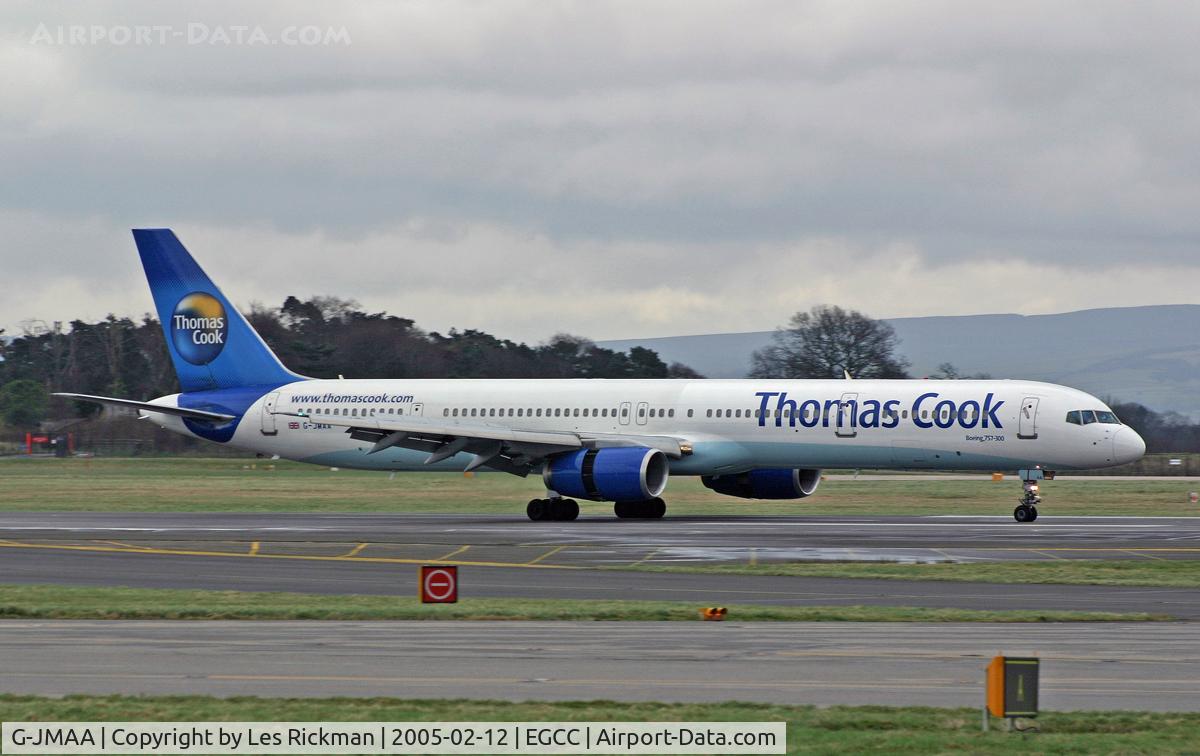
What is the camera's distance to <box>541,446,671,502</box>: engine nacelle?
43562mm

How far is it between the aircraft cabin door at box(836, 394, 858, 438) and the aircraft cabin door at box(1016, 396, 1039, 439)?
4241 mm

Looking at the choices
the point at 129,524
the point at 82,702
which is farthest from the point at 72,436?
the point at 82,702

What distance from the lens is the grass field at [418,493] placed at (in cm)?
5194

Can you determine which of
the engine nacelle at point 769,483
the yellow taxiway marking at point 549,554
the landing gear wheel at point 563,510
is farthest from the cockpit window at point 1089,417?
the yellow taxiway marking at point 549,554

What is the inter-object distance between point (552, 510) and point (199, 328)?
15815 mm

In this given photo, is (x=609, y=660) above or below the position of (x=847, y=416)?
below

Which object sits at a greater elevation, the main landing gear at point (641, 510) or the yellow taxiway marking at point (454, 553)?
the main landing gear at point (641, 510)

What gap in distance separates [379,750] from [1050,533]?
28.3 m

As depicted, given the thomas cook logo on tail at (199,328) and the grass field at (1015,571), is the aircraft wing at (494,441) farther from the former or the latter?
the grass field at (1015,571)

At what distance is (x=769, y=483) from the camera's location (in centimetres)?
4775

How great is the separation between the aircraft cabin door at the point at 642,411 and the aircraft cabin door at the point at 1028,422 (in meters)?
10.4

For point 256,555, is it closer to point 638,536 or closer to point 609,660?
point 638,536

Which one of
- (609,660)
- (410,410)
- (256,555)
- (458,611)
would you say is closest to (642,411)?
(410,410)

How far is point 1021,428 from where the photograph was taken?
43438 millimetres
